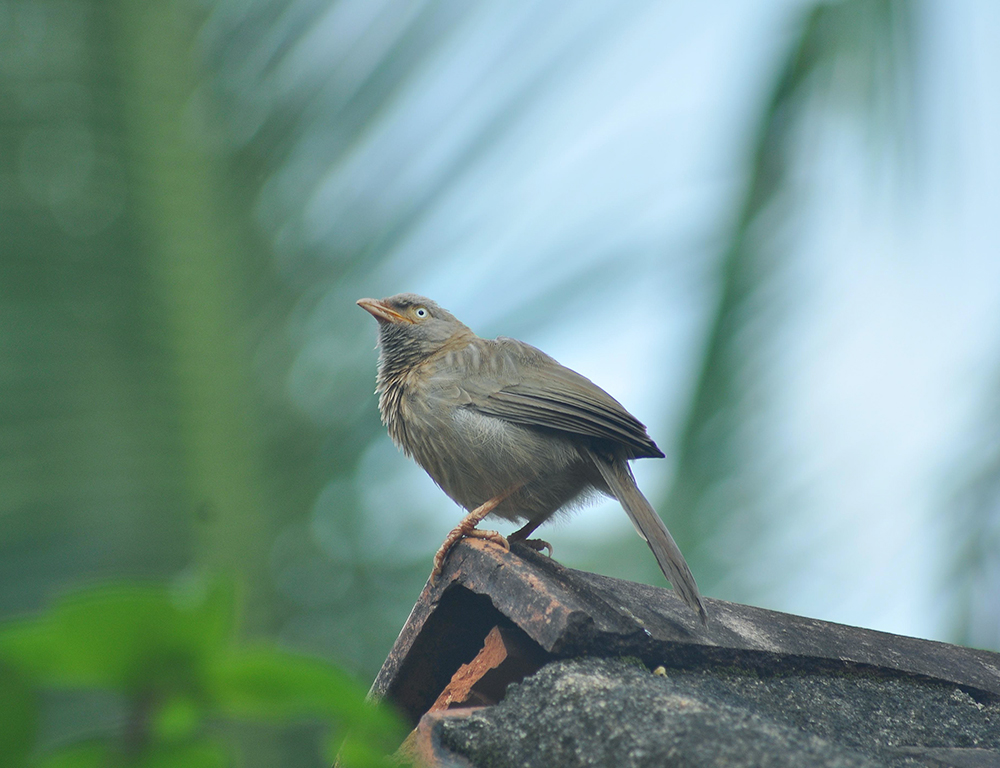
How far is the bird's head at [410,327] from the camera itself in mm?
4281

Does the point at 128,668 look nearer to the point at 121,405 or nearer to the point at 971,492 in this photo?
the point at 121,405

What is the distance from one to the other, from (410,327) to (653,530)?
6.18 feet

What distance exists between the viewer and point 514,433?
140 inches

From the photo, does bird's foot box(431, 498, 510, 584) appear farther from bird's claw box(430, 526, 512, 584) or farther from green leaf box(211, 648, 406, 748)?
green leaf box(211, 648, 406, 748)

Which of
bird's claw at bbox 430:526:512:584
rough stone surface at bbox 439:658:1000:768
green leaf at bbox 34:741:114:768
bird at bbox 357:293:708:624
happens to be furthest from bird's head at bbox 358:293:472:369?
green leaf at bbox 34:741:114:768

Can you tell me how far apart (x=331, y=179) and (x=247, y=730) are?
10.5 ft

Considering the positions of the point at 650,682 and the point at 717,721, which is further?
the point at 650,682

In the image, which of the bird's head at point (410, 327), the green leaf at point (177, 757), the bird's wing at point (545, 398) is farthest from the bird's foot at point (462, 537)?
the green leaf at point (177, 757)

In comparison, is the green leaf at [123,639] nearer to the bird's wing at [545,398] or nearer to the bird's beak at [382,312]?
the bird's wing at [545,398]

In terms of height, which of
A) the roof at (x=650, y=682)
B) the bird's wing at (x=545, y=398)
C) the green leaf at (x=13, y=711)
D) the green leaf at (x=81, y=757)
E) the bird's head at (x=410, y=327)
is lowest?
the roof at (x=650, y=682)

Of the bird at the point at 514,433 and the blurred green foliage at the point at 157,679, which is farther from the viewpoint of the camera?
the bird at the point at 514,433

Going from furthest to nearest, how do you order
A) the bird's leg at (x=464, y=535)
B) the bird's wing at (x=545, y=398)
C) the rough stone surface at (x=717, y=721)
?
the bird's wing at (x=545, y=398), the bird's leg at (x=464, y=535), the rough stone surface at (x=717, y=721)

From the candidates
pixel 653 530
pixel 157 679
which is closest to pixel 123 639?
pixel 157 679

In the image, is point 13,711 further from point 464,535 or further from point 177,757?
point 464,535
